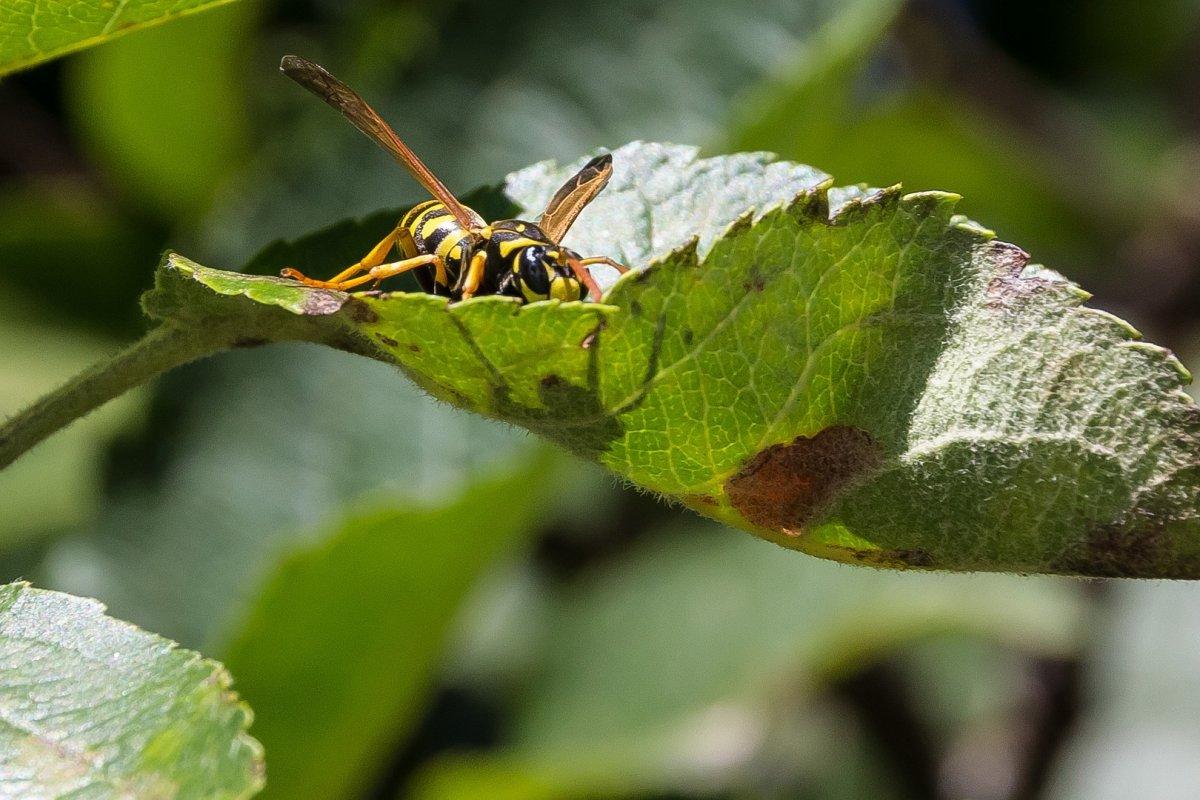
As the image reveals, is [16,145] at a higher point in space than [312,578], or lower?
higher

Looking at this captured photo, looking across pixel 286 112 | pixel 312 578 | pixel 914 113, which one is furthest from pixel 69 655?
pixel 914 113

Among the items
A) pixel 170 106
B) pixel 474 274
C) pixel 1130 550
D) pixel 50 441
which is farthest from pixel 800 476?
pixel 50 441

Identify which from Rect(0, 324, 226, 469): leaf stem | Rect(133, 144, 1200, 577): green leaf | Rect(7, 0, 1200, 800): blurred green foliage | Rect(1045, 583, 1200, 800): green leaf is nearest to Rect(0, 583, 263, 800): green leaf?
Rect(0, 324, 226, 469): leaf stem

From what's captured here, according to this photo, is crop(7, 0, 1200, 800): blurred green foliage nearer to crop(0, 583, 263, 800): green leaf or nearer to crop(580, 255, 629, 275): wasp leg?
crop(580, 255, 629, 275): wasp leg

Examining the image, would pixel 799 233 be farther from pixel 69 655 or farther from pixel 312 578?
pixel 312 578

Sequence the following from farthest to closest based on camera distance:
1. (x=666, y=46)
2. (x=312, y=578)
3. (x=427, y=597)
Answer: (x=666, y=46), (x=427, y=597), (x=312, y=578)

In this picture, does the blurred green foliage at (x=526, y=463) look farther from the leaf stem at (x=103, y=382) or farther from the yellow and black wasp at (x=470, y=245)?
the leaf stem at (x=103, y=382)
